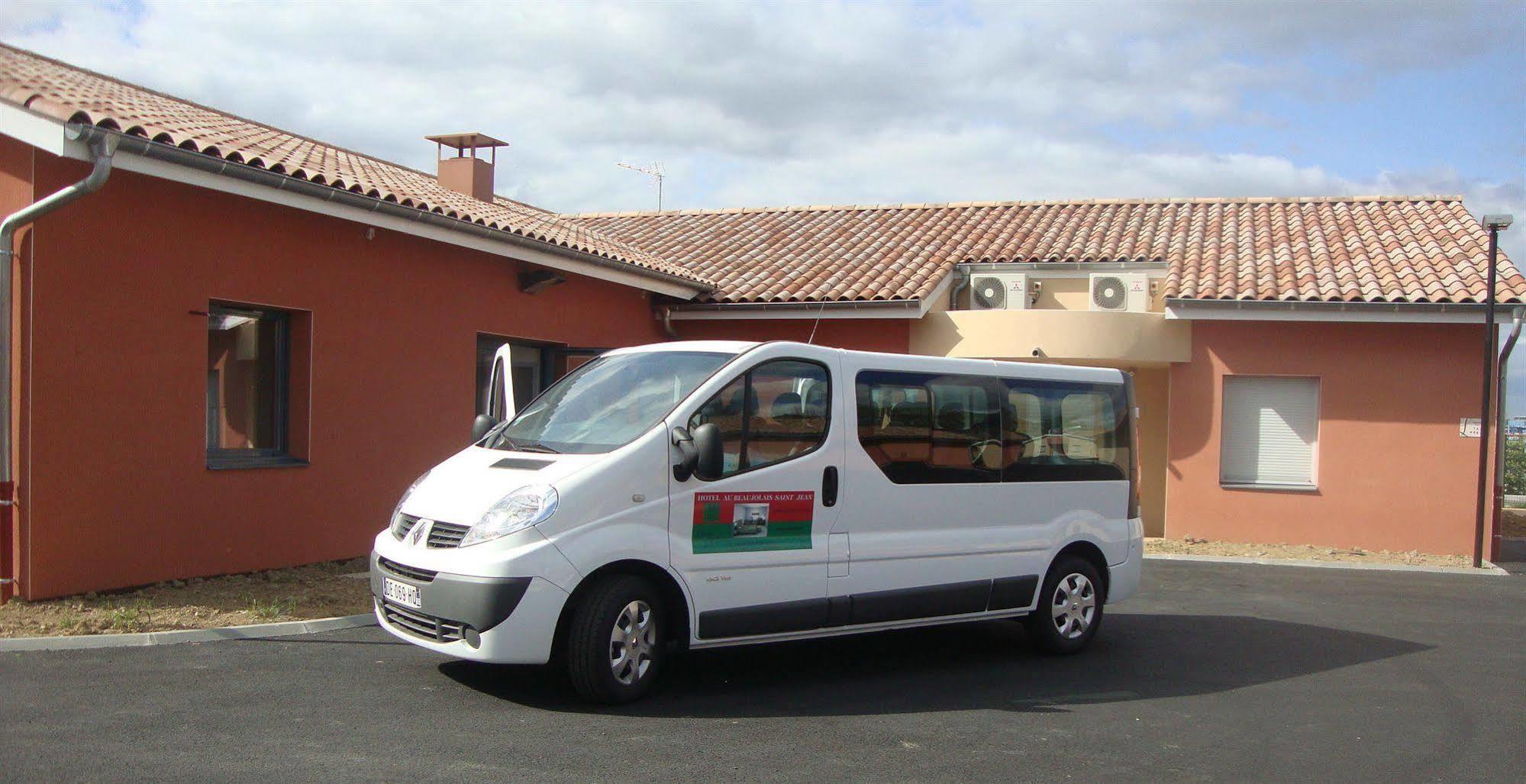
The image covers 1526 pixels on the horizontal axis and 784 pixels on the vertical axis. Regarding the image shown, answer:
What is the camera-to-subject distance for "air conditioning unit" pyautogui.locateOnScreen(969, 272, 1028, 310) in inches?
692

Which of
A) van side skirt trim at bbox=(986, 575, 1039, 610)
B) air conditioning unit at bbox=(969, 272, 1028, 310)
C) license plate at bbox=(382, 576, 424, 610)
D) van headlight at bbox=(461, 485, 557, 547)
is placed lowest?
van side skirt trim at bbox=(986, 575, 1039, 610)

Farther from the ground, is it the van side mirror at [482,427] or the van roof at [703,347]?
the van roof at [703,347]

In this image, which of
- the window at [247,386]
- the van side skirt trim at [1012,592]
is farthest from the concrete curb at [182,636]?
the van side skirt trim at [1012,592]

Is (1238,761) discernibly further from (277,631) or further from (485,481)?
(277,631)

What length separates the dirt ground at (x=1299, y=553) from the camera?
15000 millimetres

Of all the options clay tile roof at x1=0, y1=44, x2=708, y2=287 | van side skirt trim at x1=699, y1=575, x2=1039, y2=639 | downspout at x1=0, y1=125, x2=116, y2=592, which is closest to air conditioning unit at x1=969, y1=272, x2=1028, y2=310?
clay tile roof at x1=0, y1=44, x2=708, y2=287

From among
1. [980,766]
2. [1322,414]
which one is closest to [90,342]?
[980,766]

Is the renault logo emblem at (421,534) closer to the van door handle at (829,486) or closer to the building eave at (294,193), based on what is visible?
the van door handle at (829,486)

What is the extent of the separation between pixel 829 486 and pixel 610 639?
66.6 inches

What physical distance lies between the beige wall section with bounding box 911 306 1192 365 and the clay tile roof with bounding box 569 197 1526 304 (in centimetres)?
65

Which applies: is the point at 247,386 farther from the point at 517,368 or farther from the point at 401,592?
the point at 401,592

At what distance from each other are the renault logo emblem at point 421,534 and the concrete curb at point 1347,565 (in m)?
10.1

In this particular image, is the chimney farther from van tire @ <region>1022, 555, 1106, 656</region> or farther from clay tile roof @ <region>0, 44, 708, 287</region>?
van tire @ <region>1022, 555, 1106, 656</region>

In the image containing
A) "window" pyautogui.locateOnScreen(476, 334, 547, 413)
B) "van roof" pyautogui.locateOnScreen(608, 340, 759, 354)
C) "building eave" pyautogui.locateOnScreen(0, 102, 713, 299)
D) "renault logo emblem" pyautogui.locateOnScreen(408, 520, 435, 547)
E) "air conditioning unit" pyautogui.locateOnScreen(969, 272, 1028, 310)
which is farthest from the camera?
"air conditioning unit" pyautogui.locateOnScreen(969, 272, 1028, 310)
